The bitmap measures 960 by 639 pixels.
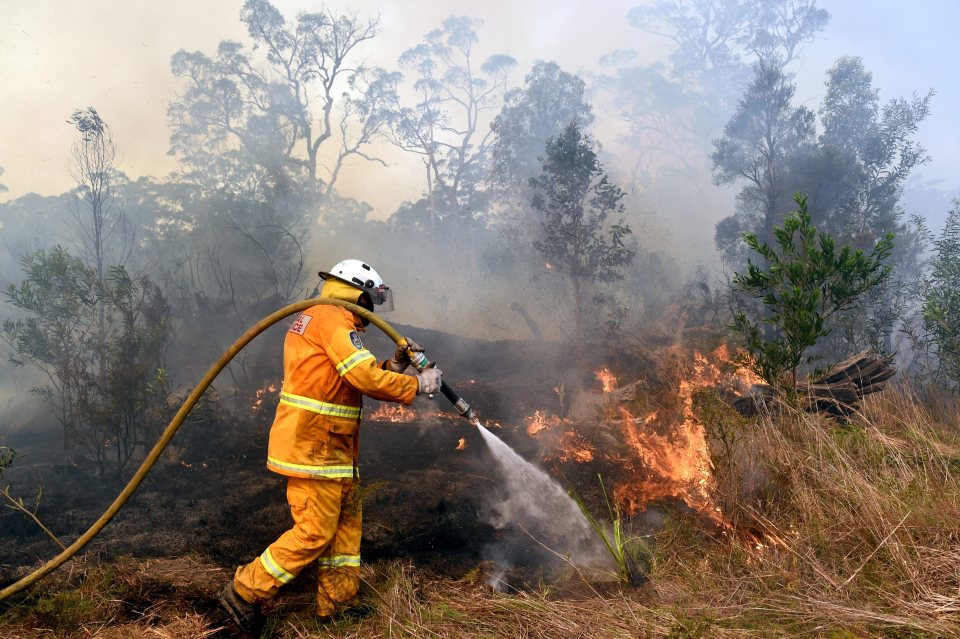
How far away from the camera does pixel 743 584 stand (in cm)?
330

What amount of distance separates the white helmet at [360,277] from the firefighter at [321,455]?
33 centimetres

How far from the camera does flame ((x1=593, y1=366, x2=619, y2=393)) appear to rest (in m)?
11.5

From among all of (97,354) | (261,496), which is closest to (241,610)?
(261,496)

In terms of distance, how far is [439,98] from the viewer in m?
28.0

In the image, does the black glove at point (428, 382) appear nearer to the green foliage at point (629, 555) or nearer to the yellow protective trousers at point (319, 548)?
the yellow protective trousers at point (319, 548)

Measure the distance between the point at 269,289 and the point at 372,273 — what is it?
50.4 ft

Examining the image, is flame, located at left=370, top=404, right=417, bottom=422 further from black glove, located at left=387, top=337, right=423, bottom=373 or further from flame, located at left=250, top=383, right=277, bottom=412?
black glove, located at left=387, top=337, right=423, bottom=373

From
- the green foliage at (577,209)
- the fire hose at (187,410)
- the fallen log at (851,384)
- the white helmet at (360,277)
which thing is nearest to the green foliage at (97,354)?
the fire hose at (187,410)

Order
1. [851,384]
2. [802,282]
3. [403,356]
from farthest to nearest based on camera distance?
[851,384]
[802,282]
[403,356]

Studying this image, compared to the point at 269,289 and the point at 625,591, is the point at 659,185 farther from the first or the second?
the point at 625,591

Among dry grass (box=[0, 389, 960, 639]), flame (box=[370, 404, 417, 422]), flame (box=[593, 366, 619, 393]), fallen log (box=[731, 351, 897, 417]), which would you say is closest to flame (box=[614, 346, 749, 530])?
dry grass (box=[0, 389, 960, 639])

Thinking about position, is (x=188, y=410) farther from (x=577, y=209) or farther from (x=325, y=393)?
(x=577, y=209)

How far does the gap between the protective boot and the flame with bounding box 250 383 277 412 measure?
752 centimetres

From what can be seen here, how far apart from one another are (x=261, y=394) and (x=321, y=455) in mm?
8440
